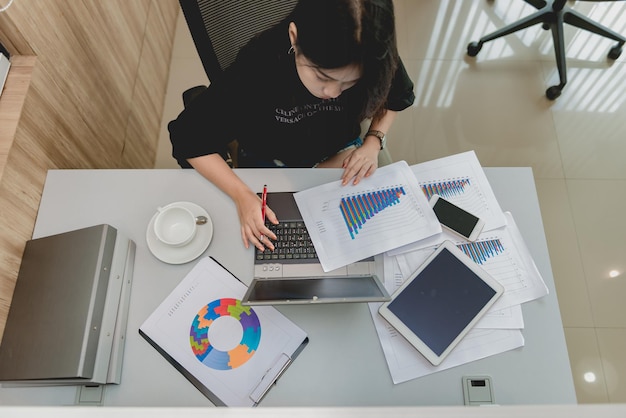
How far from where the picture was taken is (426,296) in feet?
3.18

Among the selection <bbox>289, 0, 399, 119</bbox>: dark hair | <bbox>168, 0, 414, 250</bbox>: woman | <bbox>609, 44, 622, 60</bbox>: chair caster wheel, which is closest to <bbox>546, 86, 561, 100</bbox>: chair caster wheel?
<bbox>609, 44, 622, 60</bbox>: chair caster wheel

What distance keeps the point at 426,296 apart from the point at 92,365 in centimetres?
72

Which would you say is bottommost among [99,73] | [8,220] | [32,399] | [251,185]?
[32,399]

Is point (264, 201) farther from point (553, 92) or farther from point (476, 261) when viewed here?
point (553, 92)

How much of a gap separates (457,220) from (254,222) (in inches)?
19.5

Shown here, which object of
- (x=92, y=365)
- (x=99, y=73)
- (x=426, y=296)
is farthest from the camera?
(x=99, y=73)

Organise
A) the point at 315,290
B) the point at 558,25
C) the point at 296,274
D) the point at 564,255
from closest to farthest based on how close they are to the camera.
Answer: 1. the point at 315,290
2. the point at 296,274
3. the point at 564,255
4. the point at 558,25

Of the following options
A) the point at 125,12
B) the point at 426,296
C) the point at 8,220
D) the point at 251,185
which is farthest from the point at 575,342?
the point at 125,12

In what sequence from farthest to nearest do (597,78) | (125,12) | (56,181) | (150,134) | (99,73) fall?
(597,78) < (150,134) < (125,12) < (99,73) < (56,181)

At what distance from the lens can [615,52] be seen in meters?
2.04

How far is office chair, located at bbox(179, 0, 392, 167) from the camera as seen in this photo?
37.8 inches

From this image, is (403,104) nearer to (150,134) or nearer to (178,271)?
(178,271)

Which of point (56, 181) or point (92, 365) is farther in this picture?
point (56, 181)

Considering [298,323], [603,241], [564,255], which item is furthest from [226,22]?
[603,241]
